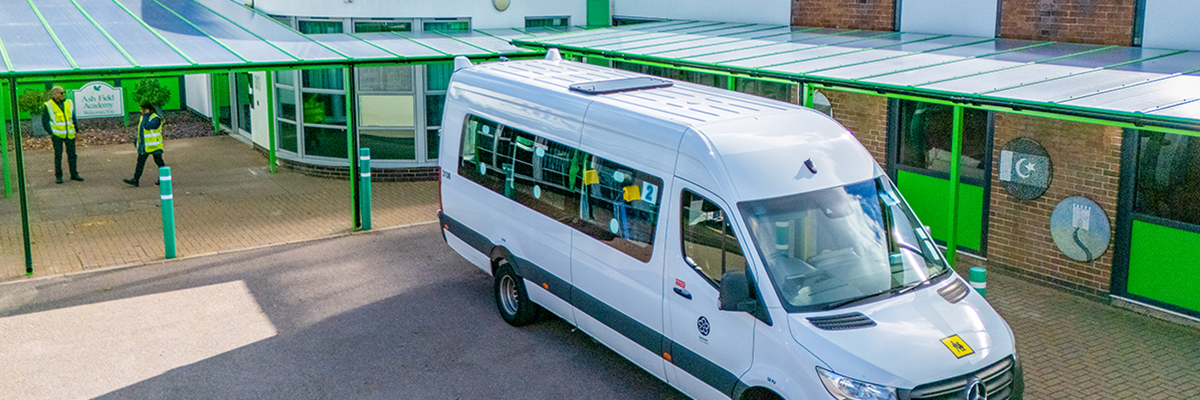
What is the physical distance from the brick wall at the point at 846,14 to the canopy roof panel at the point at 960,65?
205 mm

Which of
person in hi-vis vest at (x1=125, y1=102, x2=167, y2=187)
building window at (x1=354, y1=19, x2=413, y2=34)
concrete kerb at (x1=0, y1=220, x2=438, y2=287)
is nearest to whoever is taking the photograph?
concrete kerb at (x1=0, y1=220, x2=438, y2=287)

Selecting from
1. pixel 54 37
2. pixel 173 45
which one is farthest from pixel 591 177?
pixel 54 37

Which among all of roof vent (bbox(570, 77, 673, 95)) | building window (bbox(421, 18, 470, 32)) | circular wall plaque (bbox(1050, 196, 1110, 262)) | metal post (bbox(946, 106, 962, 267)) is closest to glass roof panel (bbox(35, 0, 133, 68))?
building window (bbox(421, 18, 470, 32))

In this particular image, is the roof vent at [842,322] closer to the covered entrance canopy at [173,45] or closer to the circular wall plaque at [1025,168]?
the circular wall plaque at [1025,168]

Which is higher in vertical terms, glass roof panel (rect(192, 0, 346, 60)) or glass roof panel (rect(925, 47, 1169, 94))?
glass roof panel (rect(192, 0, 346, 60))

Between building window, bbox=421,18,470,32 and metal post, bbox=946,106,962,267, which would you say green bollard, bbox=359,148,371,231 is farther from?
metal post, bbox=946,106,962,267

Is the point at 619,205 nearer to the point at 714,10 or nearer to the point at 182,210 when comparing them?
the point at 182,210

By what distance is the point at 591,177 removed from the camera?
7520mm

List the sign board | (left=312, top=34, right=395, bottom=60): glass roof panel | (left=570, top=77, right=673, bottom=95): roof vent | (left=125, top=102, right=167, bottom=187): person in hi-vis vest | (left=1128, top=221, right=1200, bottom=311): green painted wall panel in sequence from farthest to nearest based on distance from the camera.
A: the sign board, (left=125, top=102, right=167, bottom=187): person in hi-vis vest, (left=312, top=34, right=395, bottom=60): glass roof panel, (left=1128, top=221, right=1200, bottom=311): green painted wall panel, (left=570, top=77, right=673, bottom=95): roof vent

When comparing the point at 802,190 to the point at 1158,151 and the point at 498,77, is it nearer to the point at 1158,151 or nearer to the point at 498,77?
the point at 498,77

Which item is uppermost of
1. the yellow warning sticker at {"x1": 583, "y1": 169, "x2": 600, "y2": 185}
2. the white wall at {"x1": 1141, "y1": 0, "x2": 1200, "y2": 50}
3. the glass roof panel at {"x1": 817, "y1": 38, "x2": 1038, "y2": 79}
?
the white wall at {"x1": 1141, "y1": 0, "x2": 1200, "y2": 50}

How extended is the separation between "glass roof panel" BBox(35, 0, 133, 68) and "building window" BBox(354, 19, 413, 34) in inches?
162

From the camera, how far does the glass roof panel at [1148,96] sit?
7312 mm

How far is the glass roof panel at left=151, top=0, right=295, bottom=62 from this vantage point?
11.5 meters
